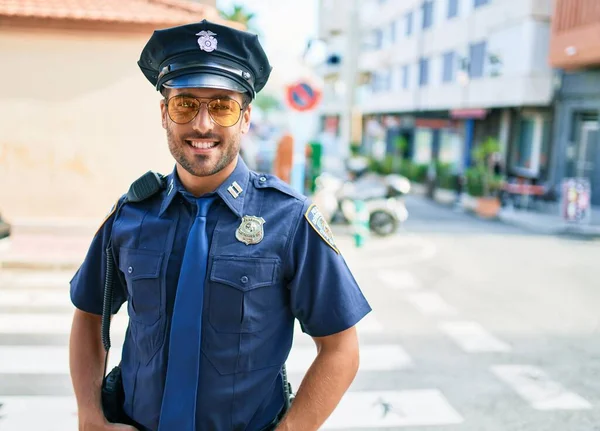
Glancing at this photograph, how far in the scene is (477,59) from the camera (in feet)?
83.6

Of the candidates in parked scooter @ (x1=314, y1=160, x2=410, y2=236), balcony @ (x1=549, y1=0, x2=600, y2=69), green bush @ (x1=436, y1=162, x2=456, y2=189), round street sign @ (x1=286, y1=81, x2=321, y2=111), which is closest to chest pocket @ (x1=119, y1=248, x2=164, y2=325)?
round street sign @ (x1=286, y1=81, x2=321, y2=111)

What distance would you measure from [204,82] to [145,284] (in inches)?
24.7

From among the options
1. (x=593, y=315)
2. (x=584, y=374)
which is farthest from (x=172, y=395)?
(x=593, y=315)

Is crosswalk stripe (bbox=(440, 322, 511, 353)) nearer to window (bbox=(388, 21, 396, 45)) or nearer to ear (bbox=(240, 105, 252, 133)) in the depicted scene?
ear (bbox=(240, 105, 252, 133))

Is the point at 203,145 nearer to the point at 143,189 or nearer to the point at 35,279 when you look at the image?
the point at 143,189

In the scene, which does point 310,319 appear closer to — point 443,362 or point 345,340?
point 345,340

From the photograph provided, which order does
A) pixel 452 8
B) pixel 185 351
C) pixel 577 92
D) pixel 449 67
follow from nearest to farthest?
pixel 185 351 < pixel 577 92 < pixel 452 8 < pixel 449 67

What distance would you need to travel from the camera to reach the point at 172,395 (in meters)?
1.81

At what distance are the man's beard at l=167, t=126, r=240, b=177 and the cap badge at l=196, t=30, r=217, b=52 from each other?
0.25 metres

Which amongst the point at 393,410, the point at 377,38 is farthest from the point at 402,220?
the point at 377,38

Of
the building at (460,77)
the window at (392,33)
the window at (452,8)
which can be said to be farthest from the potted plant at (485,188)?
the window at (392,33)

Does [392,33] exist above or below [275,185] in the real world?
above

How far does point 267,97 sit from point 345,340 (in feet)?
380

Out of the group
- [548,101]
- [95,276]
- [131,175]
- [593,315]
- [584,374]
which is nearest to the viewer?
[95,276]
